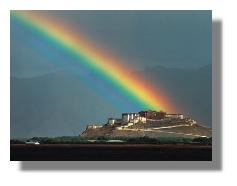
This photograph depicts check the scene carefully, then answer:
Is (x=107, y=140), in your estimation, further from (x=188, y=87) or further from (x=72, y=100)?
(x=188, y=87)

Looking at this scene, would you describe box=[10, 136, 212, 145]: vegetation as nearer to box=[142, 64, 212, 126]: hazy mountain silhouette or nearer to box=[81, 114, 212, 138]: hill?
box=[81, 114, 212, 138]: hill

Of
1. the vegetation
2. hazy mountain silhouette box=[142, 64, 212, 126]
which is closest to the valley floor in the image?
the vegetation

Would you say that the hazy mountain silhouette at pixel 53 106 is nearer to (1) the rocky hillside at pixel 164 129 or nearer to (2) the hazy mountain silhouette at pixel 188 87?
(1) the rocky hillside at pixel 164 129

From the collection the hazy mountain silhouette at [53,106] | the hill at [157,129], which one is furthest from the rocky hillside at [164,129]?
the hazy mountain silhouette at [53,106]

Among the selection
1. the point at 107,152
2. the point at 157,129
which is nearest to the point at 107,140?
the point at 107,152

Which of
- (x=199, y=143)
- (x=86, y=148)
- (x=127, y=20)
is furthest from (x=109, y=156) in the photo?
(x=127, y=20)
